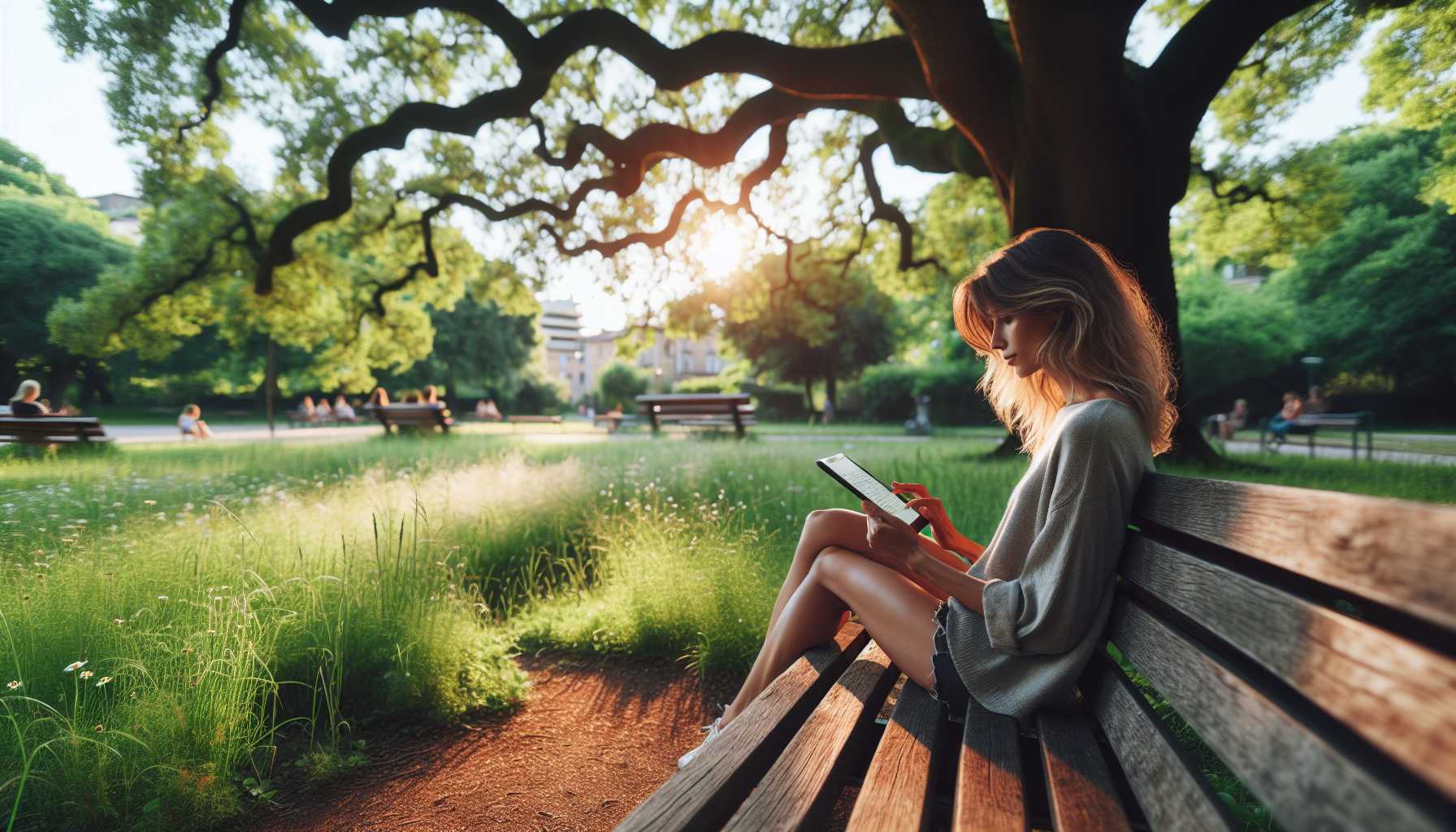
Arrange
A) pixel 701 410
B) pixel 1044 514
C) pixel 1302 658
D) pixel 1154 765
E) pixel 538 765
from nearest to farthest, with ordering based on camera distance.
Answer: pixel 1302 658 → pixel 1154 765 → pixel 1044 514 → pixel 538 765 → pixel 701 410

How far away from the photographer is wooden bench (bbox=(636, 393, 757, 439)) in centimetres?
1473

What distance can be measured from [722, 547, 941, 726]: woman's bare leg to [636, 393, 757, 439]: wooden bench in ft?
38.5

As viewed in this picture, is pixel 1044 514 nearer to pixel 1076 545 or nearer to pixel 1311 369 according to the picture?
A: pixel 1076 545

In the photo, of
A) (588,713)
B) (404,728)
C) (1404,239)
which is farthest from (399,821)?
(1404,239)

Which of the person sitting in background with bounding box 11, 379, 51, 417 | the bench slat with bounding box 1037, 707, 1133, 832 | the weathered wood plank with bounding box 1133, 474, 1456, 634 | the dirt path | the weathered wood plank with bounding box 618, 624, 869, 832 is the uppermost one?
the person sitting in background with bounding box 11, 379, 51, 417

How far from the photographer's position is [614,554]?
4.43 meters

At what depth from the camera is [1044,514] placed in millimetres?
1735

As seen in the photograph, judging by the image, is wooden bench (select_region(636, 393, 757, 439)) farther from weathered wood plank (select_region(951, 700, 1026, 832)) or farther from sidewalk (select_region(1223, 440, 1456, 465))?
weathered wood plank (select_region(951, 700, 1026, 832))

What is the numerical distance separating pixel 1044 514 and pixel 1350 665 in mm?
990

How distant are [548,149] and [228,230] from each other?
488 centimetres

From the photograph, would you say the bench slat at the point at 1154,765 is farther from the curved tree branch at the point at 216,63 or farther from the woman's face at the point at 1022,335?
the curved tree branch at the point at 216,63

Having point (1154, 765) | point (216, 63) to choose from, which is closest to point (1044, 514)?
point (1154, 765)

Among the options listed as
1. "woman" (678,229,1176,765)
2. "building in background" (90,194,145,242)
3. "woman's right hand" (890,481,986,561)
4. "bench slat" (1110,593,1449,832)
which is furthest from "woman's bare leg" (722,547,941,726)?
"building in background" (90,194,145,242)

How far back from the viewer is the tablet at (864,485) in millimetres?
2205
